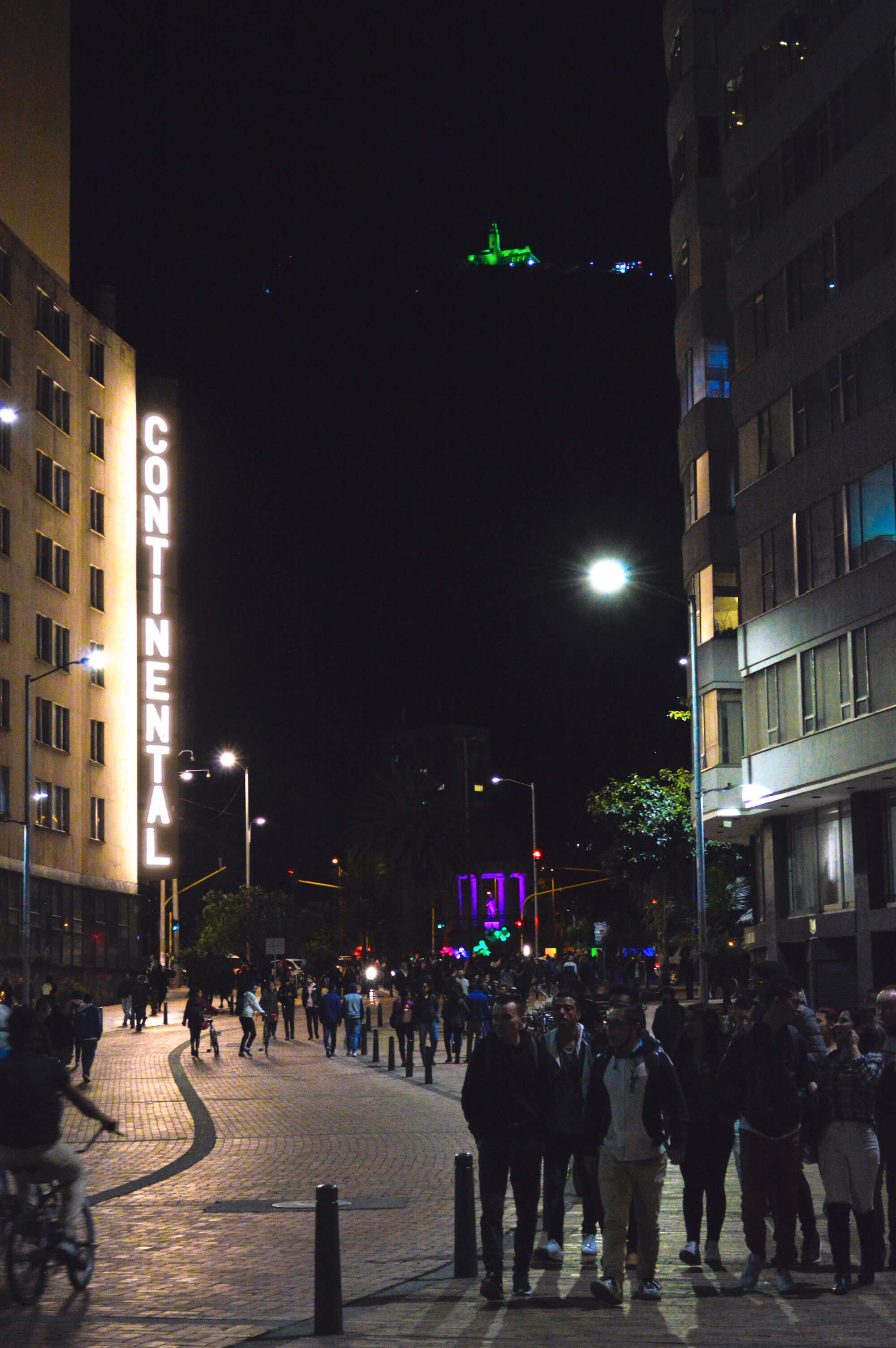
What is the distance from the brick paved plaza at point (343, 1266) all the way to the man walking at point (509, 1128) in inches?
15.6

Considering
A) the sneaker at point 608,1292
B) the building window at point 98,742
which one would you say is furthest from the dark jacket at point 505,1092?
the building window at point 98,742

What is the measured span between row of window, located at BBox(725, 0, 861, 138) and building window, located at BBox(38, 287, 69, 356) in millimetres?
30281

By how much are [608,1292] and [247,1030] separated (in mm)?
29694

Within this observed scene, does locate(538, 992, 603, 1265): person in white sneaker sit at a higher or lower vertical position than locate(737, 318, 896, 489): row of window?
lower

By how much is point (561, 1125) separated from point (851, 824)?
25.6 metres

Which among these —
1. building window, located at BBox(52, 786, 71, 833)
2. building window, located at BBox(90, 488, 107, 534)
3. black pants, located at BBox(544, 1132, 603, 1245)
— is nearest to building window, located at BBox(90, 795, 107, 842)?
building window, located at BBox(52, 786, 71, 833)

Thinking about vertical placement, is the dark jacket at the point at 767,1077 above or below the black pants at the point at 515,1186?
above

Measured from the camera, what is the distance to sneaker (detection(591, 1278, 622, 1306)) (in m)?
10.2

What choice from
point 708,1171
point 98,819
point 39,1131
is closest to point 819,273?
point 708,1171

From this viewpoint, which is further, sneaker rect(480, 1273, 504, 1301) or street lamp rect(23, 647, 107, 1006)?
street lamp rect(23, 647, 107, 1006)

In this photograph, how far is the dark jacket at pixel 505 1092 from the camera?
1074 cm

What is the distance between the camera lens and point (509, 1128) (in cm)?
1073

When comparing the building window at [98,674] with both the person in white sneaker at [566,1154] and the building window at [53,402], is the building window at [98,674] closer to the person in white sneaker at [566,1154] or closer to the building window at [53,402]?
the building window at [53,402]

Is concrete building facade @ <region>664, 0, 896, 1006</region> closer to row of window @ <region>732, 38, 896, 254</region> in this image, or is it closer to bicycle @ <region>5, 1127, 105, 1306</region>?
row of window @ <region>732, 38, 896, 254</region>
